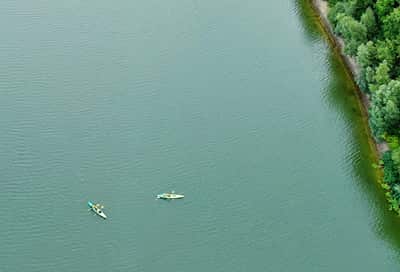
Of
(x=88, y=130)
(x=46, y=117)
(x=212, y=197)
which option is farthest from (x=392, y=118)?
(x=46, y=117)

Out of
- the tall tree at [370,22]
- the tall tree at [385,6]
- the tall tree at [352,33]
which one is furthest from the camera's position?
the tall tree at [370,22]

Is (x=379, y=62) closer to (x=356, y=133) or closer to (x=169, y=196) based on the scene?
(x=356, y=133)

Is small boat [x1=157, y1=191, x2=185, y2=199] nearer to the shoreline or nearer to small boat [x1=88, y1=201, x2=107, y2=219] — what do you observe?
small boat [x1=88, y1=201, x2=107, y2=219]

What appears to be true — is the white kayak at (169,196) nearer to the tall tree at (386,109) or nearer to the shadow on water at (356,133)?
the shadow on water at (356,133)

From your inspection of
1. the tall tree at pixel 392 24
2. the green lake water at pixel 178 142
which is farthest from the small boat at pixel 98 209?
the tall tree at pixel 392 24

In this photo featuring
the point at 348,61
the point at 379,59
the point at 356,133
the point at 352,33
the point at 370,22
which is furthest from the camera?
the point at 348,61

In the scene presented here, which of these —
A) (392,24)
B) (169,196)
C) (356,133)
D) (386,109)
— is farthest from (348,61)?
(169,196)
